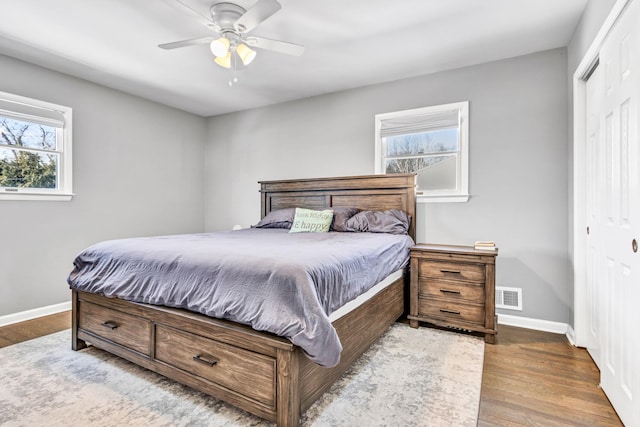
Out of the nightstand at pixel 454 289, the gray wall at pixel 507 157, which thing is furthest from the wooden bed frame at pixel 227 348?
the gray wall at pixel 507 157

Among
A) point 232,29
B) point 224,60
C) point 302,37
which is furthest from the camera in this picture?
point 302,37

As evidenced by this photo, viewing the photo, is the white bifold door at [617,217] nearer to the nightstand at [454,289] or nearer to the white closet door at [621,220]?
Result: the white closet door at [621,220]

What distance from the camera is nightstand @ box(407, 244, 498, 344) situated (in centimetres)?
264

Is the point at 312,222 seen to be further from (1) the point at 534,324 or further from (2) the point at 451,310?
(1) the point at 534,324

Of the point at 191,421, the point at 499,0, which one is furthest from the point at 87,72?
the point at 499,0

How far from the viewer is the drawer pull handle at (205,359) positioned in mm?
1717

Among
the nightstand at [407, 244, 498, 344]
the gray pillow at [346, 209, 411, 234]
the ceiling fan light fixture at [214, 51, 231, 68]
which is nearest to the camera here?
the ceiling fan light fixture at [214, 51, 231, 68]

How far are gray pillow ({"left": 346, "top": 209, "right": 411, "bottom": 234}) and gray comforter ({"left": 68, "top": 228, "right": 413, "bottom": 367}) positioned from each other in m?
0.88

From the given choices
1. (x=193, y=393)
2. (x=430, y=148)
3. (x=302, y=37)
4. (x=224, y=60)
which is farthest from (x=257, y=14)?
(x=193, y=393)

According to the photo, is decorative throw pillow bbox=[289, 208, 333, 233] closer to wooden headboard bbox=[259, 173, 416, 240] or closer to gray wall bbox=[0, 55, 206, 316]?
wooden headboard bbox=[259, 173, 416, 240]

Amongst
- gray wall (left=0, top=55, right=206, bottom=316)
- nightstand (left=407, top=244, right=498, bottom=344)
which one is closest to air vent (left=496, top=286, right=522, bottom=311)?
Result: nightstand (left=407, top=244, right=498, bottom=344)

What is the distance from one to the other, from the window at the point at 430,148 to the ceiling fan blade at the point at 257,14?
6.38ft

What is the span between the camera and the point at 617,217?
1.76 metres

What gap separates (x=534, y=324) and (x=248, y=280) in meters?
2.80
